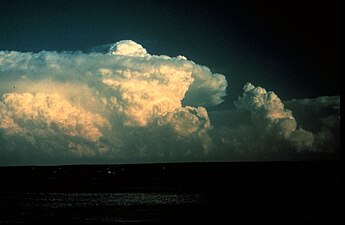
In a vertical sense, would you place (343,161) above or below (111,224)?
above

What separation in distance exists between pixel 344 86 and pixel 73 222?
36.0 meters

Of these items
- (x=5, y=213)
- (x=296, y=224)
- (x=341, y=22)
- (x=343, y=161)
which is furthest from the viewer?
(x=5, y=213)

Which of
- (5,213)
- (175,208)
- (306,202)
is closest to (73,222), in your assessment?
(5,213)

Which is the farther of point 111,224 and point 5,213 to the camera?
point 5,213

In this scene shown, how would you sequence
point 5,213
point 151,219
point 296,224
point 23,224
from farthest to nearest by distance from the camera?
point 5,213 < point 151,219 < point 23,224 < point 296,224

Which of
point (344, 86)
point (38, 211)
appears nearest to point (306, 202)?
point (38, 211)

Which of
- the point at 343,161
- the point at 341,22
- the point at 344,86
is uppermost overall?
the point at 341,22

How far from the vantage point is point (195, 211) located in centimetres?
5244

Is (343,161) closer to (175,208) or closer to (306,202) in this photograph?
(175,208)

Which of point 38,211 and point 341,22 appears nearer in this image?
point 341,22

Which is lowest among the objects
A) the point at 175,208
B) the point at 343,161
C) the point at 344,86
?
the point at 175,208

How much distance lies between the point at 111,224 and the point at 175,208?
54.3ft

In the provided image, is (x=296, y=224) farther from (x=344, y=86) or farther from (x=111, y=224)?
(x=344, y=86)

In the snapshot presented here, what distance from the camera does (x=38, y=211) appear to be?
2138 inches
